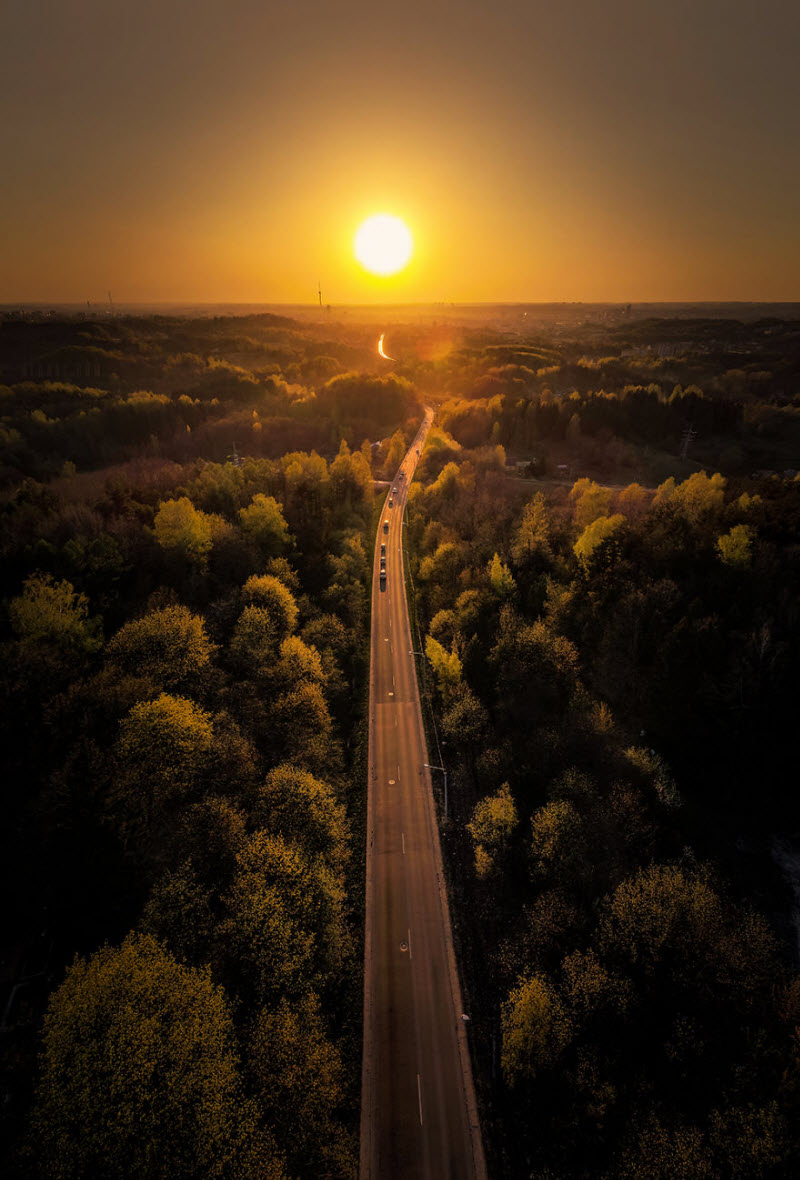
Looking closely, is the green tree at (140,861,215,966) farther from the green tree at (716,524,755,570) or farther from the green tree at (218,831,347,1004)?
the green tree at (716,524,755,570)

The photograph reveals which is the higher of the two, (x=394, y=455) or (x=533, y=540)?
(x=394, y=455)

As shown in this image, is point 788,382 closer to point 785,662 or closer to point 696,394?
point 696,394

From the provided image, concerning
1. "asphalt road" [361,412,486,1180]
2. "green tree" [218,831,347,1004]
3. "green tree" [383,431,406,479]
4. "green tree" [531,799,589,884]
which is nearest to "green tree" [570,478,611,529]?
"asphalt road" [361,412,486,1180]

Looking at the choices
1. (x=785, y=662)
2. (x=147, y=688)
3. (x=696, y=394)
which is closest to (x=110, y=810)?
(x=147, y=688)

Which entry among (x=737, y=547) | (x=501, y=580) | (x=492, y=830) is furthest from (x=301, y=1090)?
(x=737, y=547)

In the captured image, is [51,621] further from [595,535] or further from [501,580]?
[595,535]

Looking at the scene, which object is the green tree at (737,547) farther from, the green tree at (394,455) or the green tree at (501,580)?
the green tree at (394,455)
